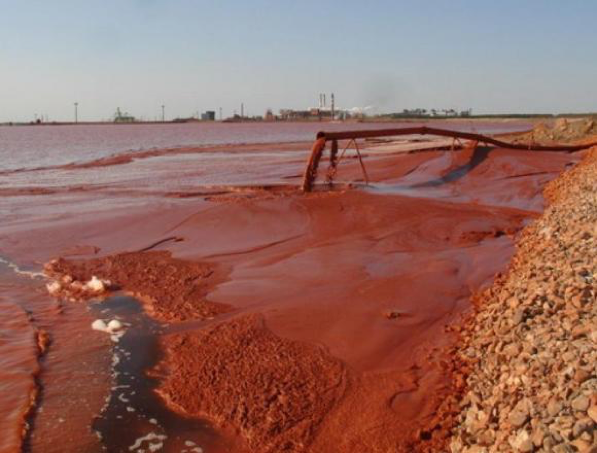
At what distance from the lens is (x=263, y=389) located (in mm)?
4801

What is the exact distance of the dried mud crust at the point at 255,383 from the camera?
4.32 m

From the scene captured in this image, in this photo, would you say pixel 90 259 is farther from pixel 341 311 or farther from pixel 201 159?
pixel 201 159

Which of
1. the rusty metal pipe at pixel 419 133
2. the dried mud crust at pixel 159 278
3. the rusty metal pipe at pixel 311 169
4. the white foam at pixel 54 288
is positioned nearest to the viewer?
the dried mud crust at pixel 159 278

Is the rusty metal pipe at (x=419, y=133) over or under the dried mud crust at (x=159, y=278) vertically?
over

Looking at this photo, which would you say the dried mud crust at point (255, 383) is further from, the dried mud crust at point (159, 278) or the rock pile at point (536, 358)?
the rock pile at point (536, 358)

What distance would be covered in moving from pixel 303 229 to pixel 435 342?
17.7 ft

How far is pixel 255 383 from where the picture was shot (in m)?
4.91

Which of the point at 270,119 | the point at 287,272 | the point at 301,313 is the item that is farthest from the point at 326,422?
the point at 270,119

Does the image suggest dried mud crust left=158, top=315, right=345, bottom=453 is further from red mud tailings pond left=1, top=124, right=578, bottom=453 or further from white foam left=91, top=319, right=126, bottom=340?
white foam left=91, top=319, right=126, bottom=340

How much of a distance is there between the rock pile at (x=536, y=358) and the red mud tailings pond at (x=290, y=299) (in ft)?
1.01

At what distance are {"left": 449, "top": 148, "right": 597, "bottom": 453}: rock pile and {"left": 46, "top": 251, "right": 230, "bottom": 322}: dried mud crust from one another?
3059 millimetres

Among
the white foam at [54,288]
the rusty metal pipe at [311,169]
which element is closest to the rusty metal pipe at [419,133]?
the rusty metal pipe at [311,169]

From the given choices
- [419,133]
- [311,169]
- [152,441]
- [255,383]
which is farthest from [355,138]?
[152,441]

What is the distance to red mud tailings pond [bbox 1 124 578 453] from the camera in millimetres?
4402
